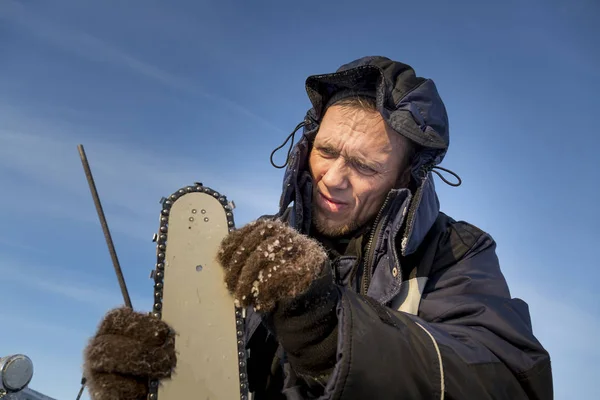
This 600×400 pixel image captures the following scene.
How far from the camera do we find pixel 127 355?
2.57 m

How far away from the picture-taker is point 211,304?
9.33ft

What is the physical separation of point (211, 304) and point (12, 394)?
20.9ft

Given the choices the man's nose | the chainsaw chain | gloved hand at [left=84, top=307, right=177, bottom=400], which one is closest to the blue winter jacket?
the man's nose

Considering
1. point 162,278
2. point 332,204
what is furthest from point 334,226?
point 162,278

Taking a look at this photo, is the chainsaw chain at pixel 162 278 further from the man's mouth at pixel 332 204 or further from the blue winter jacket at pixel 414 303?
the man's mouth at pixel 332 204

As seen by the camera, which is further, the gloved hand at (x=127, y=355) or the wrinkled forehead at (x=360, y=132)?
the wrinkled forehead at (x=360, y=132)

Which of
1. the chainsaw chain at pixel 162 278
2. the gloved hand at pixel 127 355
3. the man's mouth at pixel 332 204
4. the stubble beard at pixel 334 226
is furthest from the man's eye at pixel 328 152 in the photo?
the gloved hand at pixel 127 355

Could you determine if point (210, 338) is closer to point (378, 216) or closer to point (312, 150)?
point (378, 216)

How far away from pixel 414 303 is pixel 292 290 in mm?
1453

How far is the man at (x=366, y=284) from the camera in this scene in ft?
8.18

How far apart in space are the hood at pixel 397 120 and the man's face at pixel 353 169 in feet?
0.44

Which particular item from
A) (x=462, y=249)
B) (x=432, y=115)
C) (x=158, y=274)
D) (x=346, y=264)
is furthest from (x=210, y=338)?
(x=432, y=115)

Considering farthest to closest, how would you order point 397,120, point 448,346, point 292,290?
1. point 397,120
2. point 448,346
3. point 292,290

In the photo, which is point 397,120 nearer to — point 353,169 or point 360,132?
point 360,132
